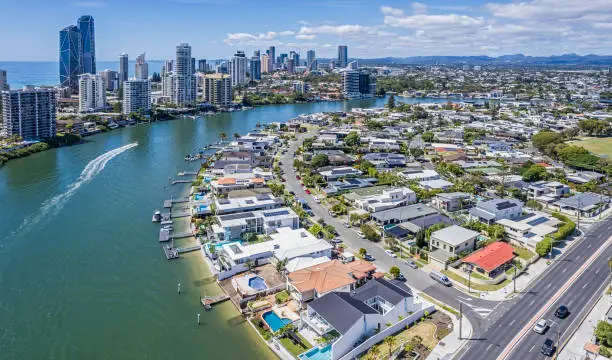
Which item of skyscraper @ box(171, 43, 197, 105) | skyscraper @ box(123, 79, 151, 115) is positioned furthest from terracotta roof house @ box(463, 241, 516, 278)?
skyscraper @ box(171, 43, 197, 105)

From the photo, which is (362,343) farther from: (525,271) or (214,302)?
(525,271)

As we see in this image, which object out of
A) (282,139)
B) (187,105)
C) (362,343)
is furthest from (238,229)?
(187,105)

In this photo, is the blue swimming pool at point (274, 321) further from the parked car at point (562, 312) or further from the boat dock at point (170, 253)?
the parked car at point (562, 312)

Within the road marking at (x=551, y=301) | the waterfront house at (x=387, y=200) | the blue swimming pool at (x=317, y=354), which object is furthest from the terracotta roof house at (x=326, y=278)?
the waterfront house at (x=387, y=200)

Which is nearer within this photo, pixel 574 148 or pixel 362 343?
pixel 362 343

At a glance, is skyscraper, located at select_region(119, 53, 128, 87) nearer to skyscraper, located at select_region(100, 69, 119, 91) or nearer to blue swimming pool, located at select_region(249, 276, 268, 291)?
skyscraper, located at select_region(100, 69, 119, 91)

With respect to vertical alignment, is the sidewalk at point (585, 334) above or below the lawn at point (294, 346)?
above
